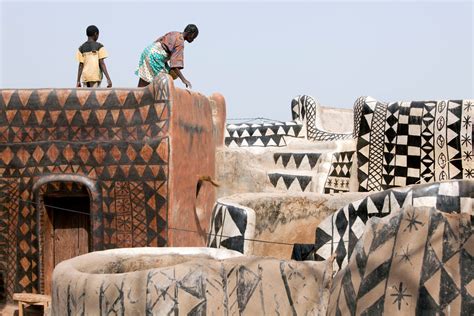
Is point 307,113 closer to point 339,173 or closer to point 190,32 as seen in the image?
point 339,173

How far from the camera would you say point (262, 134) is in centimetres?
2133

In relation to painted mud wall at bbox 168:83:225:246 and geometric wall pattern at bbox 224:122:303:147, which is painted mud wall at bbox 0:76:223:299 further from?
geometric wall pattern at bbox 224:122:303:147

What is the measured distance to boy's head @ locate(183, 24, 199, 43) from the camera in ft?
43.7

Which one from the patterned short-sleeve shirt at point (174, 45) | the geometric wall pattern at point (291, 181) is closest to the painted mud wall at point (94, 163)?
the patterned short-sleeve shirt at point (174, 45)

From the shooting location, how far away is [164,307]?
5.68 meters

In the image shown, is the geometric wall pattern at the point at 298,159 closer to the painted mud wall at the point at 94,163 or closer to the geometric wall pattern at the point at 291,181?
the geometric wall pattern at the point at 291,181

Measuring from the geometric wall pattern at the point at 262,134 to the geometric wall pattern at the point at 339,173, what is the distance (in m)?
4.57

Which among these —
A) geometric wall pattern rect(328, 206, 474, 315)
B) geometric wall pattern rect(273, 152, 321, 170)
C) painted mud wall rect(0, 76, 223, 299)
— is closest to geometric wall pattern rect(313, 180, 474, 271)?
geometric wall pattern rect(328, 206, 474, 315)

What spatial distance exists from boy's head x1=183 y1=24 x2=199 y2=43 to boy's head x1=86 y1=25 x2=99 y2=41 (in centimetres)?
122

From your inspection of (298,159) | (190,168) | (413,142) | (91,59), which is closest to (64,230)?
(190,168)

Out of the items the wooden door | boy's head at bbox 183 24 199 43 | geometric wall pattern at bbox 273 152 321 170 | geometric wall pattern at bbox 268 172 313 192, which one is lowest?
the wooden door

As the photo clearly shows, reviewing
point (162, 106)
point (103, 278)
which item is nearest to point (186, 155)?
point (162, 106)

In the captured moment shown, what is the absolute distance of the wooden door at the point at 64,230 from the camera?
12.8 meters

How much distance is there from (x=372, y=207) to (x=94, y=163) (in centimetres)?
557
